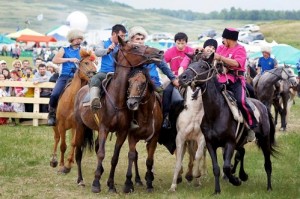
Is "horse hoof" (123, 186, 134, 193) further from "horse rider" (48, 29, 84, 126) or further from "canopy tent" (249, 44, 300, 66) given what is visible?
"canopy tent" (249, 44, 300, 66)

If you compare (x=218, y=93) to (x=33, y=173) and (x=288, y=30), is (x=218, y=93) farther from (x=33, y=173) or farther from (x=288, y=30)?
(x=288, y=30)

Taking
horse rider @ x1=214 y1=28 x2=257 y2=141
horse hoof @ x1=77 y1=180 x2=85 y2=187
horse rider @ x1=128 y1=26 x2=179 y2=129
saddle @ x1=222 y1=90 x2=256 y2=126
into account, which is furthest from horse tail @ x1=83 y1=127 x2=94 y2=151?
saddle @ x1=222 y1=90 x2=256 y2=126

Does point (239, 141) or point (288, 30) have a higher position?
point (239, 141)

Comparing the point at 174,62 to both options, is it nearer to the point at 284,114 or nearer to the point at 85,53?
the point at 85,53

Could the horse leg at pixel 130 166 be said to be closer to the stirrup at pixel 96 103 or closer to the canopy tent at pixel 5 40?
the stirrup at pixel 96 103

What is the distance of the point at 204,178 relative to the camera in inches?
456

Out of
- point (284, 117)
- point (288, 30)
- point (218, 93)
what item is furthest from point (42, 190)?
point (288, 30)

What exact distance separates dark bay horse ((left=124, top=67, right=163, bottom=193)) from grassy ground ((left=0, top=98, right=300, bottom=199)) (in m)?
0.52

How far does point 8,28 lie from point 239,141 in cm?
13762

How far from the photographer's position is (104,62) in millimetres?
10602

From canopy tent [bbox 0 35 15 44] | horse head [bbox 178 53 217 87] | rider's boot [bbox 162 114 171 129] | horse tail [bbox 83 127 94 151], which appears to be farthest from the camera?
canopy tent [bbox 0 35 15 44]

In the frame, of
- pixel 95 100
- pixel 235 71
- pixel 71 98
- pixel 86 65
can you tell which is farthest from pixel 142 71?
pixel 71 98

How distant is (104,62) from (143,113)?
1200 millimetres

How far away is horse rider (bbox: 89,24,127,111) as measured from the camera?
993 cm
